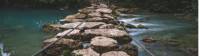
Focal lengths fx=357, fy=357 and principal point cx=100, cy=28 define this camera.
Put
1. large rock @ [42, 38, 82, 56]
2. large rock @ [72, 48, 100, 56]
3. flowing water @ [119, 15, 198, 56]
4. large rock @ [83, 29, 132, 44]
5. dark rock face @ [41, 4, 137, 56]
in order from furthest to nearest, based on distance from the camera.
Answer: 1. flowing water @ [119, 15, 198, 56]
2. large rock @ [83, 29, 132, 44]
3. large rock @ [42, 38, 82, 56]
4. dark rock face @ [41, 4, 137, 56]
5. large rock @ [72, 48, 100, 56]

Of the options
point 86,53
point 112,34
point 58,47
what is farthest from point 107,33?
point 86,53

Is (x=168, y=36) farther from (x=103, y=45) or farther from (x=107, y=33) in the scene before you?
(x=103, y=45)

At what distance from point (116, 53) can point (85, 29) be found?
276 cm

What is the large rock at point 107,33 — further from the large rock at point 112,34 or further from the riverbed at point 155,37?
the riverbed at point 155,37

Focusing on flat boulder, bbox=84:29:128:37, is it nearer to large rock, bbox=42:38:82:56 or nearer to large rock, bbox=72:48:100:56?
large rock, bbox=42:38:82:56

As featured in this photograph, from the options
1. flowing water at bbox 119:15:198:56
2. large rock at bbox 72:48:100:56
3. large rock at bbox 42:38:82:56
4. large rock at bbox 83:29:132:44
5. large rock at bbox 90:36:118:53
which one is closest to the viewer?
large rock at bbox 72:48:100:56

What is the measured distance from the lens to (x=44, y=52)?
680cm

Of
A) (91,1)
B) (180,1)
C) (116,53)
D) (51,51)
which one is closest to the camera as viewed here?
(116,53)

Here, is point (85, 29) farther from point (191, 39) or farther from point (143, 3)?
point (143, 3)

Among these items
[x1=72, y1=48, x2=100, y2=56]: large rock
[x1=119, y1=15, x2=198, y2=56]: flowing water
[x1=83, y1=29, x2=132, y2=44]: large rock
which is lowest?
[x1=119, y1=15, x2=198, y2=56]: flowing water

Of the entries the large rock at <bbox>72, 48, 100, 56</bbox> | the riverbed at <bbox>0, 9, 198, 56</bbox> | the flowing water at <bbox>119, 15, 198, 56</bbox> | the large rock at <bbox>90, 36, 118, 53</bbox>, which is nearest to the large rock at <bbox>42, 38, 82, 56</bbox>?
the large rock at <bbox>90, 36, 118, 53</bbox>

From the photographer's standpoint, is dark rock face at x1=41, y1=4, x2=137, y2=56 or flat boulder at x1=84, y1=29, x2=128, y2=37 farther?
flat boulder at x1=84, y1=29, x2=128, y2=37

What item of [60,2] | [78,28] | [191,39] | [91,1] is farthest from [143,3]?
[78,28]

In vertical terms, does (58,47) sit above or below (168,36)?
above
